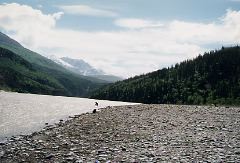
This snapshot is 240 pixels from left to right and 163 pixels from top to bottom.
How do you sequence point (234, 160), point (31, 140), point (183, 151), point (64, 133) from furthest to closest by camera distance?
1. point (64, 133)
2. point (31, 140)
3. point (183, 151)
4. point (234, 160)

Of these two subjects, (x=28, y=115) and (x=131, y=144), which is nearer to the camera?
(x=131, y=144)

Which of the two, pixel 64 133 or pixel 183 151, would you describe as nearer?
pixel 183 151

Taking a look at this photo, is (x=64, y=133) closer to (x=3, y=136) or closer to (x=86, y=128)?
(x=86, y=128)

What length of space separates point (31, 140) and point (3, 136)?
5.09 meters

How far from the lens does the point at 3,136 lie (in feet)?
106

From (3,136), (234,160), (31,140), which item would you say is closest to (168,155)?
(234,160)

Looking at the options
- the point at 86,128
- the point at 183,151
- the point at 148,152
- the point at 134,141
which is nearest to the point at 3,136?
the point at 86,128

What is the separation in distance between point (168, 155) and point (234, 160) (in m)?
4.10

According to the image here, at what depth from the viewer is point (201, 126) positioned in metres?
33.5

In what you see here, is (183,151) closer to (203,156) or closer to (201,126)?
(203,156)

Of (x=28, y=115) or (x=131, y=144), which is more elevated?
(x=28, y=115)

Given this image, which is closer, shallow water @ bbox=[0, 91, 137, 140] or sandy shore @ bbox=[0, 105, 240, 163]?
sandy shore @ bbox=[0, 105, 240, 163]

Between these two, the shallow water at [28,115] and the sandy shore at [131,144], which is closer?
the sandy shore at [131,144]

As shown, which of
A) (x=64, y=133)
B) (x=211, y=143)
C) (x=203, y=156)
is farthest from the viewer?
(x=64, y=133)
